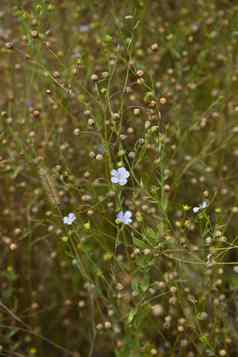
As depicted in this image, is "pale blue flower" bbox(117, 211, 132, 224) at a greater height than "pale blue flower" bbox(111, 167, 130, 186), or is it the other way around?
"pale blue flower" bbox(111, 167, 130, 186)

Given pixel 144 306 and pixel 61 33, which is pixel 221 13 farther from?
pixel 144 306

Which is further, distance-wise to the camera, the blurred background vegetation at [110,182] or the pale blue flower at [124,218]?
the blurred background vegetation at [110,182]

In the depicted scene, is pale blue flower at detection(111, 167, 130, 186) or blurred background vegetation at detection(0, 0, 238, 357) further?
blurred background vegetation at detection(0, 0, 238, 357)

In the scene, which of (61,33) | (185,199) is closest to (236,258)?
(185,199)

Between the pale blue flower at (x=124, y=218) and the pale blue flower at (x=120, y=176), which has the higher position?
the pale blue flower at (x=120, y=176)

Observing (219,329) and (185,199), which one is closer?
(219,329)

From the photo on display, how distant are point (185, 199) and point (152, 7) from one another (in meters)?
0.96

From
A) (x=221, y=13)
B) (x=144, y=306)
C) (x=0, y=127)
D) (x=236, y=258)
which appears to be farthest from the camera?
(x=221, y=13)

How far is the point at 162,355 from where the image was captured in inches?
74.1

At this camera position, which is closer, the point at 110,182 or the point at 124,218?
the point at 124,218

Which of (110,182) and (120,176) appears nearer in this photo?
(120,176)

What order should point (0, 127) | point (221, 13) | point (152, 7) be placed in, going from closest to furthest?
point (0, 127) < point (221, 13) < point (152, 7)

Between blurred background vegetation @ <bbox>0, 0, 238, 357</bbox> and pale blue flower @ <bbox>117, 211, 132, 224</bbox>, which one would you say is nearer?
pale blue flower @ <bbox>117, 211, 132, 224</bbox>

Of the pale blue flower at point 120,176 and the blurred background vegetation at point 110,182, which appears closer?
the pale blue flower at point 120,176
